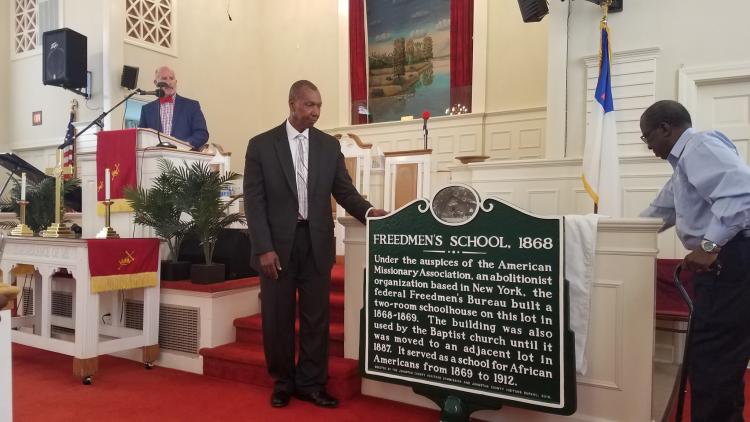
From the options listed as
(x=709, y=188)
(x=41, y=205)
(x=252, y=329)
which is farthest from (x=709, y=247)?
(x=41, y=205)

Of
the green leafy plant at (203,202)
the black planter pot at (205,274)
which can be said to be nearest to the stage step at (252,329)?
the black planter pot at (205,274)

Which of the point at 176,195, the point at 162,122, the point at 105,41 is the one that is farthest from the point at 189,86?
the point at 176,195

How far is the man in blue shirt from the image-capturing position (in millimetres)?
1921

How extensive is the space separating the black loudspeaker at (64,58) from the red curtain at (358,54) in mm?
3930

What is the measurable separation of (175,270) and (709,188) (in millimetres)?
3170

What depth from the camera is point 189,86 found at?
27.4ft

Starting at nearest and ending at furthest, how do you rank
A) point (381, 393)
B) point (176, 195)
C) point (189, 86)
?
point (381, 393) < point (176, 195) < point (189, 86)

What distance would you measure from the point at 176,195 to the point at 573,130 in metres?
3.71

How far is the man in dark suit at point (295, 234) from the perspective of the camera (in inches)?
106

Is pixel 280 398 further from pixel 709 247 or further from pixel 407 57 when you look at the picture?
pixel 407 57

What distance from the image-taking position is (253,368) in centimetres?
314

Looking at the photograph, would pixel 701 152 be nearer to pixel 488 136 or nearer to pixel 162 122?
pixel 162 122

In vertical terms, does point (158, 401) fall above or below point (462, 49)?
below

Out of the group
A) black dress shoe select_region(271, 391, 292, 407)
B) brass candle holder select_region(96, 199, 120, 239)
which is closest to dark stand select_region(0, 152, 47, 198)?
brass candle holder select_region(96, 199, 120, 239)
